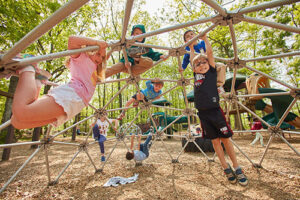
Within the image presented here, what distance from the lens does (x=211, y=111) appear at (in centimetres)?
292

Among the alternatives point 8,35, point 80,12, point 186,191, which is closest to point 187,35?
point 186,191

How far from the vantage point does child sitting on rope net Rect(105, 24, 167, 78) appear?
3.49m

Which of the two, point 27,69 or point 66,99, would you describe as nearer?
point 27,69

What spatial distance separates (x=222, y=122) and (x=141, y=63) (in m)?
2.15

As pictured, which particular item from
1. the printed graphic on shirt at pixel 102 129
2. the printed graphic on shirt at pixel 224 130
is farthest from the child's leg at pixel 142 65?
the printed graphic on shirt at pixel 102 129

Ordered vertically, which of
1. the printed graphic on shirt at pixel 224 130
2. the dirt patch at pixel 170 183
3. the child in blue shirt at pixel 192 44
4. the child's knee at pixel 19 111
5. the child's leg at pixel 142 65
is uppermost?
the child in blue shirt at pixel 192 44

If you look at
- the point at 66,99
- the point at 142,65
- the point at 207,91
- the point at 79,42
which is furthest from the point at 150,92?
the point at 66,99

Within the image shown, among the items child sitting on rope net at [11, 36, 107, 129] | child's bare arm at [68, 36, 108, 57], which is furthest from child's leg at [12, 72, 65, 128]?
child's bare arm at [68, 36, 108, 57]

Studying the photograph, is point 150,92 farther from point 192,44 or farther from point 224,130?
point 224,130

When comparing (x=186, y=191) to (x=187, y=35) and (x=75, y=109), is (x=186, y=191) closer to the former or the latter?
(x=75, y=109)

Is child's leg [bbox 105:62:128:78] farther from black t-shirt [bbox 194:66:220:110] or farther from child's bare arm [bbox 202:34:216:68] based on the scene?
child's bare arm [bbox 202:34:216:68]

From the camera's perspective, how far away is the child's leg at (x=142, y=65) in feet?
12.3

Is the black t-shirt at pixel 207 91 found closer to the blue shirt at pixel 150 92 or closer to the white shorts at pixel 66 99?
the white shorts at pixel 66 99

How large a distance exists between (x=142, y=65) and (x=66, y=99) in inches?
91.5
